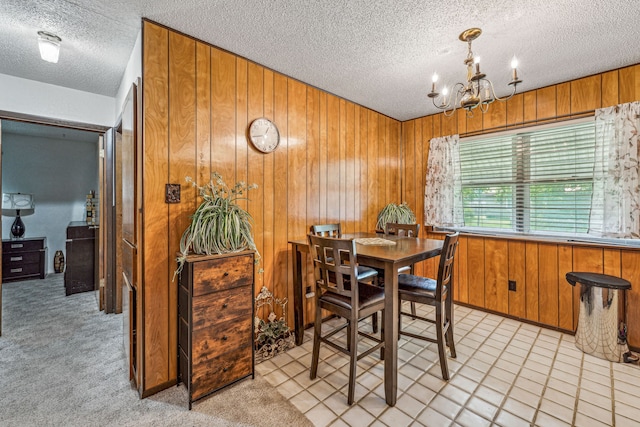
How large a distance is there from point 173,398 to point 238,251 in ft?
3.55

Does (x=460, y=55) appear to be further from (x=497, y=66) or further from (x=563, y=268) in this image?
(x=563, y=268)

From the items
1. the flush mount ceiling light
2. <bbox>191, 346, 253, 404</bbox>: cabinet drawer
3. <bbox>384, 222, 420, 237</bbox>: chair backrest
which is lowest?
<bbox>191, 346, 253, 404</bbox>: cabinet drawer

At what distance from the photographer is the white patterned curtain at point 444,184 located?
3697 millimetres

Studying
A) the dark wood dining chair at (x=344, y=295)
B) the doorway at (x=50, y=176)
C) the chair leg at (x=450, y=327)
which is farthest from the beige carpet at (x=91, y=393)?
the doorway at (x=50, y=176)

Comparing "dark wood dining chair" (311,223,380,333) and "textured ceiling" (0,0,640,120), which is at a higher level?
"textured ceiling" (0,0,640,120)

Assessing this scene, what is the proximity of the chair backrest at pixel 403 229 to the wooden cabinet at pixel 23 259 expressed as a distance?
5.84m

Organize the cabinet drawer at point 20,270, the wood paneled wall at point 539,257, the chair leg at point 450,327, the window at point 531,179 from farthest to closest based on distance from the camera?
the cabinet drawer at point 20,270, the window at point 531,179, the wood paneled wall at point 539,257, the chair leg at point 450,327

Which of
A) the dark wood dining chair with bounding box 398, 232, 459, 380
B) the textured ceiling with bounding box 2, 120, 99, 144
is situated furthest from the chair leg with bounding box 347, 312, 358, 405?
the textured ceiling with bounding box 2, 120, 99, 144

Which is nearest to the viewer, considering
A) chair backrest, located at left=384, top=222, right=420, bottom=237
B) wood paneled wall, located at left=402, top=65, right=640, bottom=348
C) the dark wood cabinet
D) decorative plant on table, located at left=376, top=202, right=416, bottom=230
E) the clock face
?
the clock face

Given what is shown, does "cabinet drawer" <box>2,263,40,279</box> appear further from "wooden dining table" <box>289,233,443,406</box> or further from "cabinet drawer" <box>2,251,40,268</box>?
"wooden dining table" <box>289,233,443,406</box>

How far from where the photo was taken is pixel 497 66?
8.50 feet

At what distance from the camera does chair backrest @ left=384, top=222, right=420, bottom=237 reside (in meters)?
3.11

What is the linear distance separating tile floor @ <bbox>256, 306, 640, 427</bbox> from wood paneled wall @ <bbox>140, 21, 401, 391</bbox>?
0.86 m

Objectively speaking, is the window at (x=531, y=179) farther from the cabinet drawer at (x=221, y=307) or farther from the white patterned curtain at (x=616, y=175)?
the cabinet drawer at (x=221, y=307)
